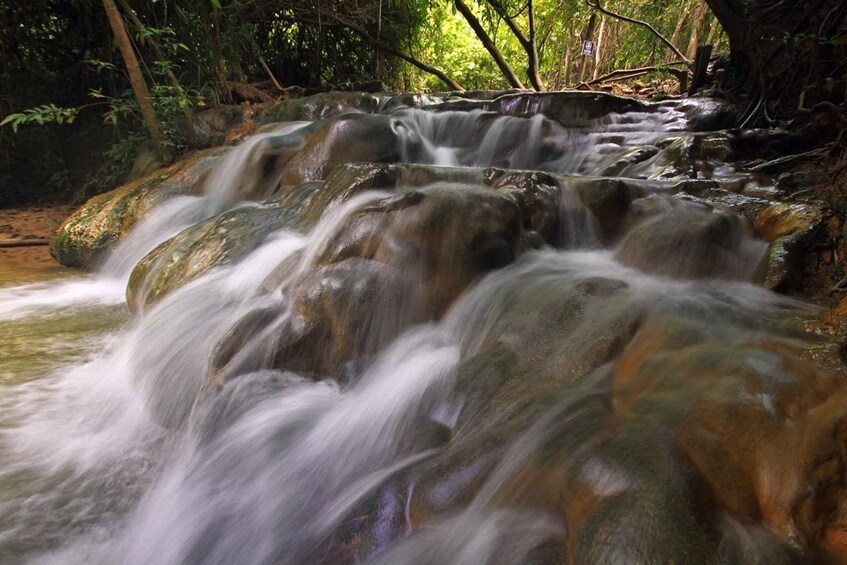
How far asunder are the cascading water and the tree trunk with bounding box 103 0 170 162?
3.43 m

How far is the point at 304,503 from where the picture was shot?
6.60 feet

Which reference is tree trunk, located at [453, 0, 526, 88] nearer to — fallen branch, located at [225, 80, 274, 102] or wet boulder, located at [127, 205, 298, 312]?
fallen branch, located at [225, 80, 274, 102]

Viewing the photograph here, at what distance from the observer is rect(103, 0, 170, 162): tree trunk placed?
579 centimetres

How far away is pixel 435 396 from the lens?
2.31 meters

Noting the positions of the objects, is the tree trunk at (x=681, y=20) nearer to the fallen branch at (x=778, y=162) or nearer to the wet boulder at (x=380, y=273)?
the fallen branch at (x=778, y=162)

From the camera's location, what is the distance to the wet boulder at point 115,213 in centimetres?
546

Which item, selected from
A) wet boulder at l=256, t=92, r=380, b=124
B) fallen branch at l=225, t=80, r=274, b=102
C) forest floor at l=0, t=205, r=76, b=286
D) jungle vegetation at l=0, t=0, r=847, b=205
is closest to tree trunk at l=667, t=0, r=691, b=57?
jungle vegetation at l=0, t=0, r=847, b=205

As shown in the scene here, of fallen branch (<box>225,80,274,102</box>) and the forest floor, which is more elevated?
fallen branch (<box>225,80,274,102</box>)

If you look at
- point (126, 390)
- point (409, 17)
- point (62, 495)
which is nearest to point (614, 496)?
point (62, 495)

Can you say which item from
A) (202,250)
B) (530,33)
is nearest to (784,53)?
(530,33)

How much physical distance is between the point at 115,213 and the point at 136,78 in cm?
189

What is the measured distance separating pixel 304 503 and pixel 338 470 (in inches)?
→ 7.9

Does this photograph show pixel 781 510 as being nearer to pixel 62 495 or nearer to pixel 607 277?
pixel 607 277

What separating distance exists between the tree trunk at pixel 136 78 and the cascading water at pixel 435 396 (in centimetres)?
343
